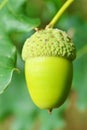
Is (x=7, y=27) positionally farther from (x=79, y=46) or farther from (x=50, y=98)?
(x=79, y=46)

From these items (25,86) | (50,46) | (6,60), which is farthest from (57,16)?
(25,86)

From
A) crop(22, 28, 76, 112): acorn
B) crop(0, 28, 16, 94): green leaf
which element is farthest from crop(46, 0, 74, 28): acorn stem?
crop(0, 28, 16, 94): green leaf

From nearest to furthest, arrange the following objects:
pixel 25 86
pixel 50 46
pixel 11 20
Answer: pixel 50 46, pixel 11 20, pixel 25 86

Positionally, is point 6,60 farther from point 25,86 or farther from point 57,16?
point 25,86

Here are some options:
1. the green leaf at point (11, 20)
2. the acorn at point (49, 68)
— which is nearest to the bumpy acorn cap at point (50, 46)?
the acorn at point (49, 68)

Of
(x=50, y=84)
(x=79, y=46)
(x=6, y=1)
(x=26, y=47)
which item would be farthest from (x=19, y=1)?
(x=79, y=46)

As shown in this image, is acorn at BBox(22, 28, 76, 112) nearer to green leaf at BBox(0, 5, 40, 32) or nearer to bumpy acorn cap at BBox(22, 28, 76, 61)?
bumpy acorn cap at BBox(22, 28, 76, 61)
